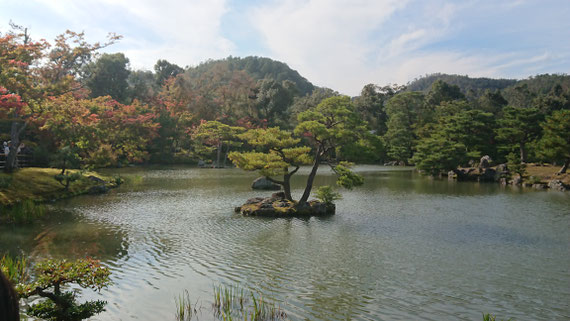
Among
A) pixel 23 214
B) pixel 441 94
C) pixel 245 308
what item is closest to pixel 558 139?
pixel 245 308

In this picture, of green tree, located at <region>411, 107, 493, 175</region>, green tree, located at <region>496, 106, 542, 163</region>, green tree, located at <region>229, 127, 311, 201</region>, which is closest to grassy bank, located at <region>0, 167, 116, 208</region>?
green tree, located at <region>229, 127, 311, 201</region>

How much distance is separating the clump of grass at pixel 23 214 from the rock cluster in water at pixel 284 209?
25.9 ft

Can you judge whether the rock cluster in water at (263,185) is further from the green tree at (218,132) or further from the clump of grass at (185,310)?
the clump of grass at (185,310)

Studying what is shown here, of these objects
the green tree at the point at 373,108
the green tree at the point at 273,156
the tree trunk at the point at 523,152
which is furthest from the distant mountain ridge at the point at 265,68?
the green tree at the point at 273,156

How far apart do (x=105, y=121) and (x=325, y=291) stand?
2638 centimetres

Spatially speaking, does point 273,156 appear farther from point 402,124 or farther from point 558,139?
point 402,124

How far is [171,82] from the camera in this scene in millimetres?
56031

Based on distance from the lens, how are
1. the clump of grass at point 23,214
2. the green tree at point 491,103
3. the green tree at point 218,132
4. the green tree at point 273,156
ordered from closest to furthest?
the clump of grass at point 23,214 → the green tree at point 273,156 → the green tree at point 218,132 → the green tree at point 491,103

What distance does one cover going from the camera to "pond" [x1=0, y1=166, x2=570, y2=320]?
7492 millimetres

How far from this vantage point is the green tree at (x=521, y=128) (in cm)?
3481

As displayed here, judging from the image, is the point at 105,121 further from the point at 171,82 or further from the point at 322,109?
the point at 171,82

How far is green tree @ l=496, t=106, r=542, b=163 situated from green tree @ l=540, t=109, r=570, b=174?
514cm

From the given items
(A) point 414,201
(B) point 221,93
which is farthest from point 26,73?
(B) point 221,93

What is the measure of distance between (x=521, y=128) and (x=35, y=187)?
38.2 metres
